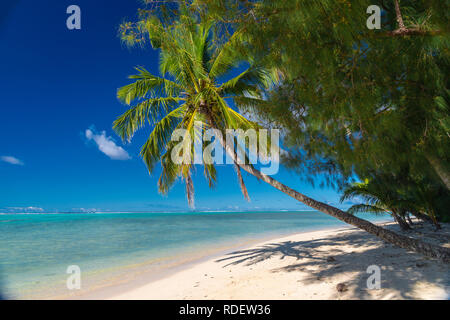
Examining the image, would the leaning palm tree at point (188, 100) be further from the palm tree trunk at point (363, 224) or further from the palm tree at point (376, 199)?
the palm tree at point (376, 199)

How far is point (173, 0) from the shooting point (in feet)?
8.38

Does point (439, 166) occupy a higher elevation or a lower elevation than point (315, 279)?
higher

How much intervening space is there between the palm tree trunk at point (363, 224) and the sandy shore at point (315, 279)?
336mm

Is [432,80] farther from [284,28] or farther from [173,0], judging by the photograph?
[173,0]

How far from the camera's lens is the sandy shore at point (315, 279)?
288 cm

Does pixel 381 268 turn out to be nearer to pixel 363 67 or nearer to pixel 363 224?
pixel 363 224

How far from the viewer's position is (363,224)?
319cm

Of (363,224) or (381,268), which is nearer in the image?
(363,224)

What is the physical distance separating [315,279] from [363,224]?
3.86ft

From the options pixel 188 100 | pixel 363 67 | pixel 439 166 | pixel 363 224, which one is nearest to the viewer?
pixel 363 67

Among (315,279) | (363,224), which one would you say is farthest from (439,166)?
(315,279)

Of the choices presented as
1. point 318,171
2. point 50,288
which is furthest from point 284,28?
point 50,288

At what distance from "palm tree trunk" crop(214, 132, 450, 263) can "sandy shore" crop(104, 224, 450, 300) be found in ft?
1.10
